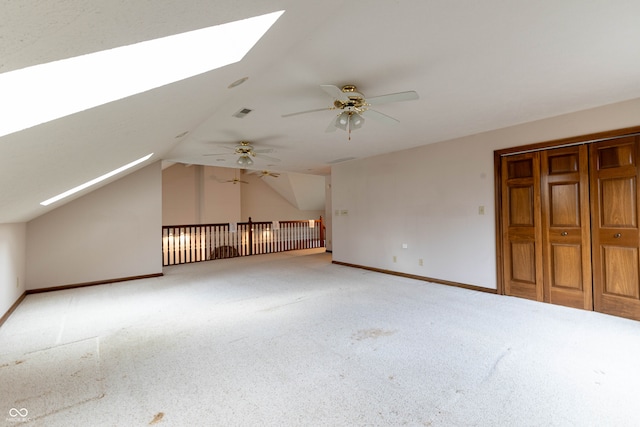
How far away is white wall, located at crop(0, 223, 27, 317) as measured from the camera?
3.31 metres

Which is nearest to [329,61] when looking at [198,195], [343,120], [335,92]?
[335,92]

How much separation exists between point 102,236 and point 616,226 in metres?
7.62

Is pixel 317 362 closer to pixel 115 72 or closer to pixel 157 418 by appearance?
pixel 157 418

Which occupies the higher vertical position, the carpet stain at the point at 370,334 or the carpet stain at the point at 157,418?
the carpet stain at the point at 157,418

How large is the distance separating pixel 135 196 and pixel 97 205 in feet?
1.98

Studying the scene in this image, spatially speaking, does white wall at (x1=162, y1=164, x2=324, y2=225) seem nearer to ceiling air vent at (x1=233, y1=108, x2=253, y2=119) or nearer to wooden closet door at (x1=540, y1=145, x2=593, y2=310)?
ceiling air vent at (x1=233, y1=108, x2=253, y2=119)

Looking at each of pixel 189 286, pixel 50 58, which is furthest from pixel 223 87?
pixel 189 286

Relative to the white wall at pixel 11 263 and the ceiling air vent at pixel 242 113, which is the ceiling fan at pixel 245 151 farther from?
the white wall at pixel 11 263

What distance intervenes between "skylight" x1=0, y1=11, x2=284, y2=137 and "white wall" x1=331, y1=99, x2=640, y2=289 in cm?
390

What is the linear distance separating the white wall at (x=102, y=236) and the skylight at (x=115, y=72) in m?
4.47

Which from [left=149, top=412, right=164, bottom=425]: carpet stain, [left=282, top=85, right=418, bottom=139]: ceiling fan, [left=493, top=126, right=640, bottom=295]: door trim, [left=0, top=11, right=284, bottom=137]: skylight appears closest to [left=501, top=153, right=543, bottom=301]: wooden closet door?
[left=493, top=126, right=640, bottom=295]: door trim

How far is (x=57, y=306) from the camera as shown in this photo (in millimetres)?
3799

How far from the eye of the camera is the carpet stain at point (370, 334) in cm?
272

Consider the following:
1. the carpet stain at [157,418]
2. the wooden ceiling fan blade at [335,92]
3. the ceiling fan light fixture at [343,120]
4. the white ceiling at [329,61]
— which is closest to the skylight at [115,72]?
the white ceiling at [329,61]
